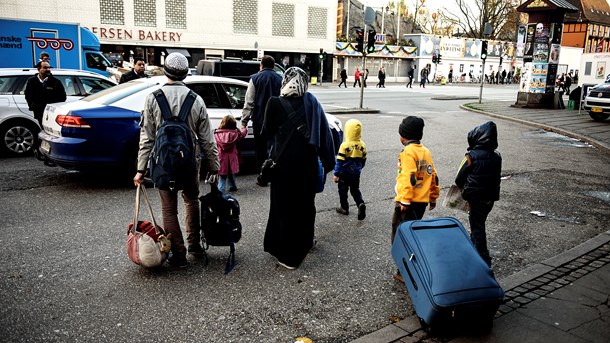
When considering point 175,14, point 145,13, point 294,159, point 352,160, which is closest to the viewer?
point 294,159

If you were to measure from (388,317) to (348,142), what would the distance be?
2.60m

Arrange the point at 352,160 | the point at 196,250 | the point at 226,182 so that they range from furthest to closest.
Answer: the point at 226,182
the point at 352,160
the point at 196,250

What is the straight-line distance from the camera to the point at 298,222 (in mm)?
4656

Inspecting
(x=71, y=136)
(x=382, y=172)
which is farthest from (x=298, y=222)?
(x=382, y=172)

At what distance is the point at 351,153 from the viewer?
6051mm

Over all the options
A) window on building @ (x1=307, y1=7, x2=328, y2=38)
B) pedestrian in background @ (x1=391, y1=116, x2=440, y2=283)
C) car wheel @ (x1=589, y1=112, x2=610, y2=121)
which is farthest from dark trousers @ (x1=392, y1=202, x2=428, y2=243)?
window on building @ (x1=307, y1=7, x2=328, y2=38)

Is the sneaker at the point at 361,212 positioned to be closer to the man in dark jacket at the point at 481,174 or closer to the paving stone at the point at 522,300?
the man in dark jacket at the point at 481,174

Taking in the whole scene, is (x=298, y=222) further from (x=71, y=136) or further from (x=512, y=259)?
(x=71, y=136)

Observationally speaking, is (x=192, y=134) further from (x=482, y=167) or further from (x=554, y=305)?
(x=554, y=305)

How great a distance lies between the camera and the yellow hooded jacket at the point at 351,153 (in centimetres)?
599

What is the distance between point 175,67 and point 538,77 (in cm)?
2250

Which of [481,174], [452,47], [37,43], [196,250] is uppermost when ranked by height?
[452,47]

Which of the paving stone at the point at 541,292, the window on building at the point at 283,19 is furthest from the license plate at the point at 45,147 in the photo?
the window on building at the point at 283,19

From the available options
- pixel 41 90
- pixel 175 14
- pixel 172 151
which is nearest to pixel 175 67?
pixel 172 151
